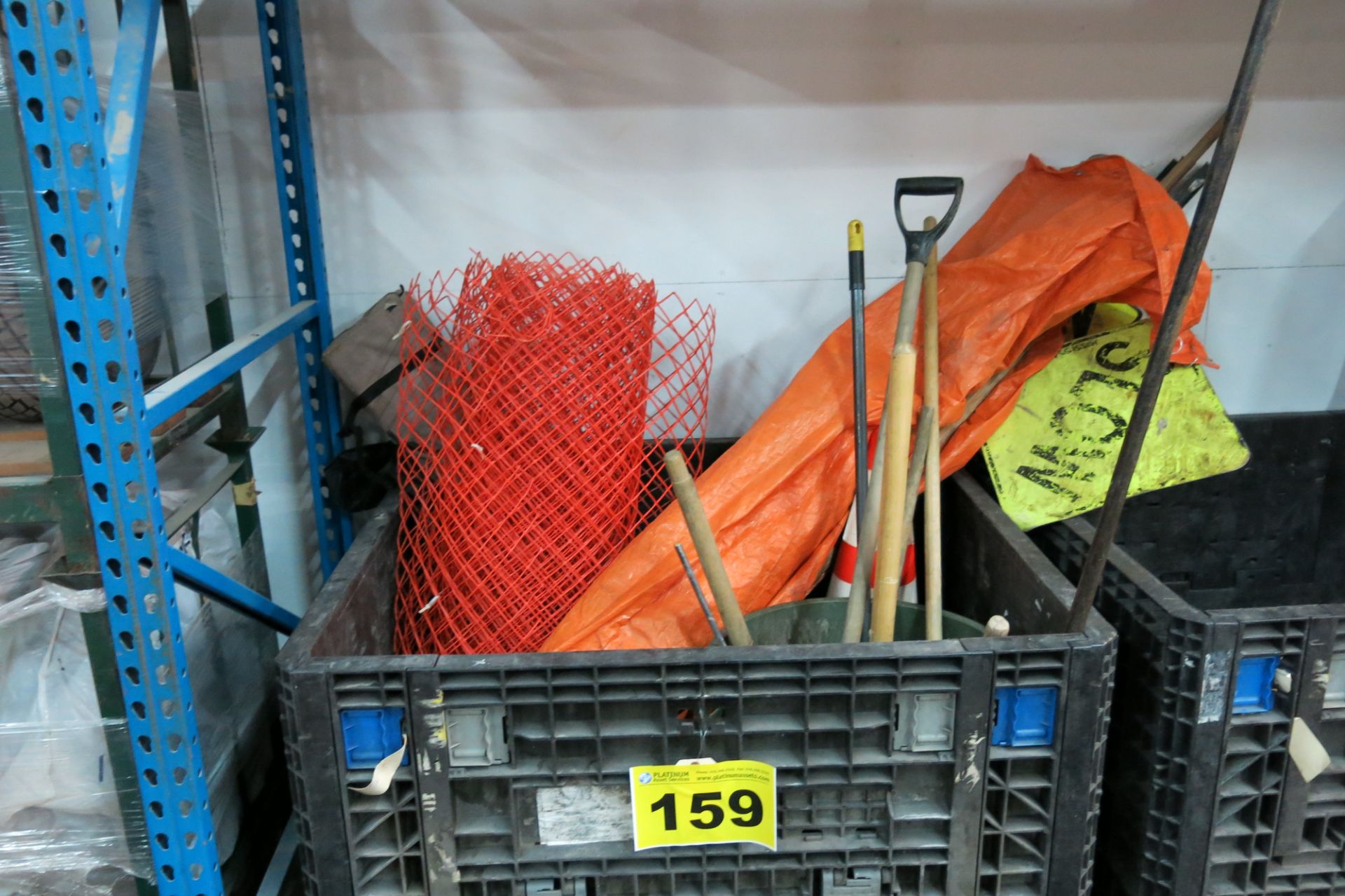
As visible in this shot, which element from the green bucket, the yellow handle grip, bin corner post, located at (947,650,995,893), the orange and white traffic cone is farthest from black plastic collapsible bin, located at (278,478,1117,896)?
the yellow handle grip

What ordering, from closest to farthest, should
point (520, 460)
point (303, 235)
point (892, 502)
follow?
point (892, 502) → point (520, 460) → point (303, 235)

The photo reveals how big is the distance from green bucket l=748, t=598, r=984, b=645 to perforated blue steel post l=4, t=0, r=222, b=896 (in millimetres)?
658

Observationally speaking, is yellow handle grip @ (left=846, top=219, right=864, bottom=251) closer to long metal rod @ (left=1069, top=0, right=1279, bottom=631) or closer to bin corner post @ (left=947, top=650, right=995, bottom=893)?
long metal rod @ (left=1069, top=0, right=1279, bottom=631)

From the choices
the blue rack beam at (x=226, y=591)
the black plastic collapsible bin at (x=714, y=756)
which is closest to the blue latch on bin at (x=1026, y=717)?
the black plastic collapsible bin at (x=714, y=756)

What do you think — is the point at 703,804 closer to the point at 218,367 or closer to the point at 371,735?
the point at 371,735

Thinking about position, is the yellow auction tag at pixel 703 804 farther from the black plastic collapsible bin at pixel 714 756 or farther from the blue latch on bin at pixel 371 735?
the blue latch on bin at pixel 371 735

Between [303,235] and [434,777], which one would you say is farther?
[303,235]

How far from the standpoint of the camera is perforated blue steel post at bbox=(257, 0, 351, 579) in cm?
134

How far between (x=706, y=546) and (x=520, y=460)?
0.37m

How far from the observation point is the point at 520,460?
124 centimetres

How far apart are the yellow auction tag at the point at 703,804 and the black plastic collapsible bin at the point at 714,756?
1 cm

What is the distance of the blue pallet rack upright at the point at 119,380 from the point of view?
769 millimetres

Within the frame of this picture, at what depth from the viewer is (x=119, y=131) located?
0.89 m

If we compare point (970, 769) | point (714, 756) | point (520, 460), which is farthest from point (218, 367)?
point (970, 769)
